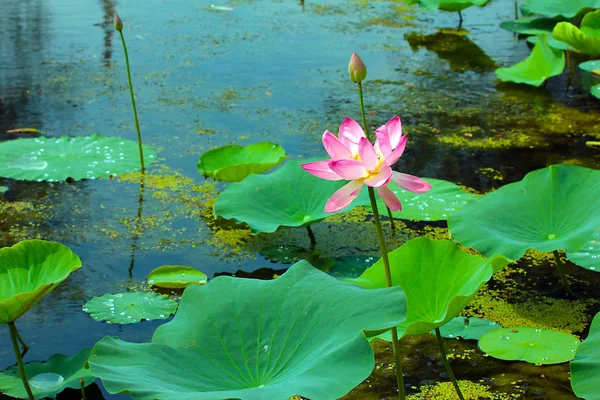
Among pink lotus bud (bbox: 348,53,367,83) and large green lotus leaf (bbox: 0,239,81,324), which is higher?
pink lotus bud (bbox: 348,53,367,83)

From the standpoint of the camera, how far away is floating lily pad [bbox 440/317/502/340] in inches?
72.9

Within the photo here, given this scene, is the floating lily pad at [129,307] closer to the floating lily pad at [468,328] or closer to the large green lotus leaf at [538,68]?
the floating lily pad at [468,328]

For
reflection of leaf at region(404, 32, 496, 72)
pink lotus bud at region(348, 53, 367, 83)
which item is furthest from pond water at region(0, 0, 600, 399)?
pink lotus bud at region(348, 53, 367, 83)

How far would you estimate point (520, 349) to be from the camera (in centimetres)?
176

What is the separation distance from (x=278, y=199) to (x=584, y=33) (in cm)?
222

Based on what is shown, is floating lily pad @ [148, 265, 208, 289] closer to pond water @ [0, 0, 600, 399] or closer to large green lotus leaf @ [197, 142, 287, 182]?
pond water @ [0, 0, 600, 399]

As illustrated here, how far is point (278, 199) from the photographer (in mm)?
2223

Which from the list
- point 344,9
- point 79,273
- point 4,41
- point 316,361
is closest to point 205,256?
point 79,273

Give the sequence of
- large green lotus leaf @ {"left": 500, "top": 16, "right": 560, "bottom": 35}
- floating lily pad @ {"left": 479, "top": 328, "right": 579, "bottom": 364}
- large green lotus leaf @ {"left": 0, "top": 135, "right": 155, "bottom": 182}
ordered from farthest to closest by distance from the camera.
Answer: large green lotus leaf @ {"left": 500, "top": 16, "right": 560, "bottom": 35} → large green lotus leaf @ {"left": 0, "top": 135, "right": 155, "bottom": 182} → floating lily pad @ {"left": 479, "top": 328, "right": 579, "bottom": 364}

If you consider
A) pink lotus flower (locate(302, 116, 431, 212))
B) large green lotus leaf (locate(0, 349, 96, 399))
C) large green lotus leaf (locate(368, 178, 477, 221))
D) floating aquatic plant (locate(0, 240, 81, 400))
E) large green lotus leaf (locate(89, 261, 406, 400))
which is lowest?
large green lotus leaf (locate(0, 349, 96, 399))

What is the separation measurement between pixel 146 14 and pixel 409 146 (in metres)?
2.48

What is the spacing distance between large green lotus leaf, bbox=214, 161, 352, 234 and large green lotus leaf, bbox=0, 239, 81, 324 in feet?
1.92

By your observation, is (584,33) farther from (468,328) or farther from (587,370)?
(587,370)

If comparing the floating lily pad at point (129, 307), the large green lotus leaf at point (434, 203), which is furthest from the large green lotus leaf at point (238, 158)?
the floating lily pad at point (129, 307)
